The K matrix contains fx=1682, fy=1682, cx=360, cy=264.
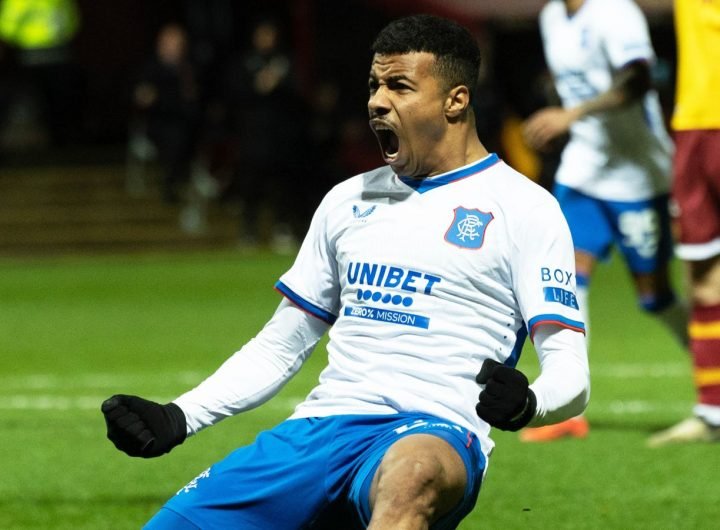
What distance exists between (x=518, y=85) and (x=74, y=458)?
20943 mm

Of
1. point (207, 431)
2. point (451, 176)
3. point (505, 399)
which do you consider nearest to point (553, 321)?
Answer: point (505, 399)

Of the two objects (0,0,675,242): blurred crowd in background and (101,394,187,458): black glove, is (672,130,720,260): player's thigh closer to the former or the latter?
(101,394,187,458): black glove

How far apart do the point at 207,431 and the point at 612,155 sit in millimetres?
2403

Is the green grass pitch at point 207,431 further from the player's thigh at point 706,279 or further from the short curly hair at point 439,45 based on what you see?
the short curly hair at point 439,45

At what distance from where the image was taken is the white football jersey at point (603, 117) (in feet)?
26.5

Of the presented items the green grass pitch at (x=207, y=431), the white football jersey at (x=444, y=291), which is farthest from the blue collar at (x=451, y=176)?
the green grass pitch at (x=207, y=431)

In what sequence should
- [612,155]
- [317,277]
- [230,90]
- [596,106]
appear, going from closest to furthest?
[317,277], [596,106], [612,155], [230,90]

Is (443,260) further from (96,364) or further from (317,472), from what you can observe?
(96,364)

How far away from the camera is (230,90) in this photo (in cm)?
2172

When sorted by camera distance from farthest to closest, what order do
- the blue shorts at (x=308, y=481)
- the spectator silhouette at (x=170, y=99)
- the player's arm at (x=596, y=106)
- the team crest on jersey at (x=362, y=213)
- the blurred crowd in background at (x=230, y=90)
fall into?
the spectator silhouette at (x=170, y=99) < the blurred crowd in background at (x=230, y=90) < the player's arm at (x=596, y=106) < the team crest on jersey at (x=362, y=213) < the blue shorts at (x=308, y=481)

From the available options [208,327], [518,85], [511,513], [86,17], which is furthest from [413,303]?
[86,17]

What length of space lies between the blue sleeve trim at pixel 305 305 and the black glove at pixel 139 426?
0.50 meters

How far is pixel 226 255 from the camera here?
22000 millimetres

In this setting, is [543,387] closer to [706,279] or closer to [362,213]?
[362,213]
